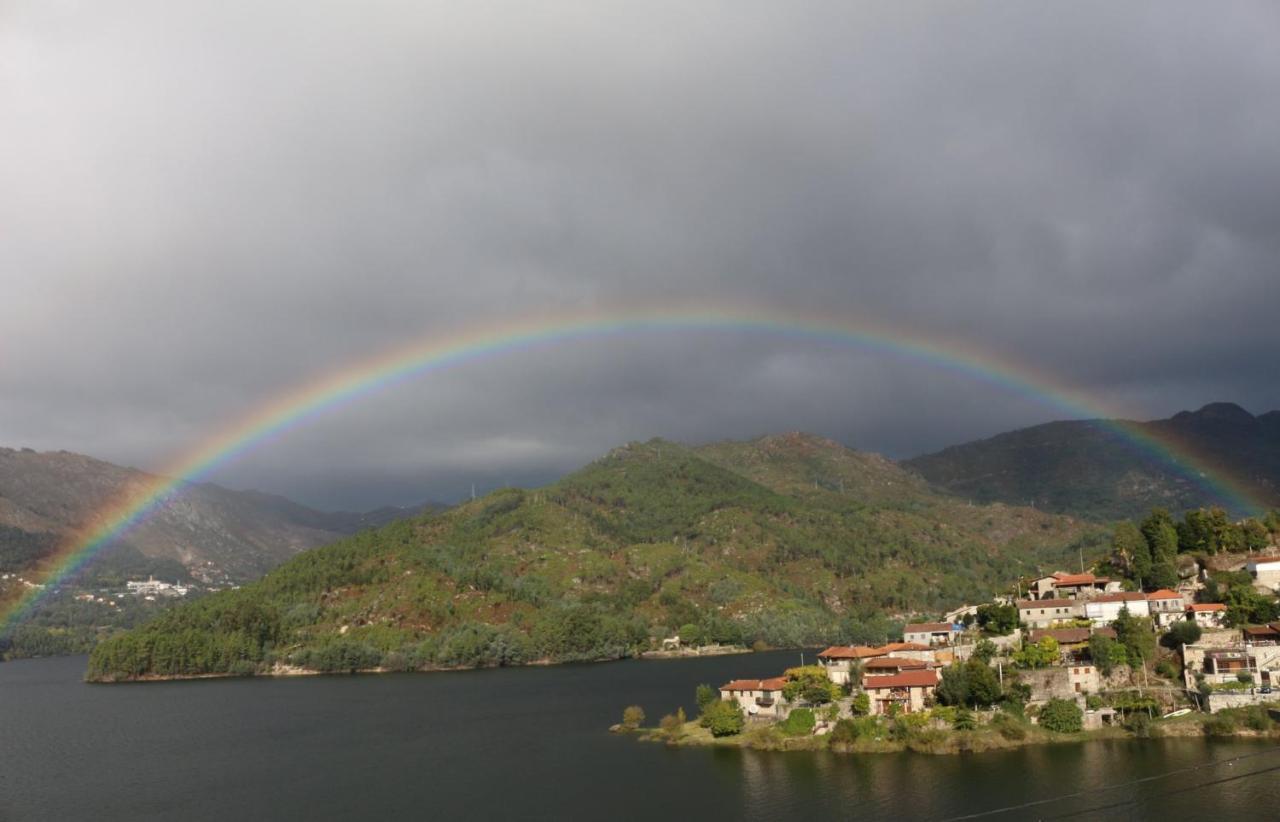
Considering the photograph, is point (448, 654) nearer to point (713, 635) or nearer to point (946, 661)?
point (713, 635)

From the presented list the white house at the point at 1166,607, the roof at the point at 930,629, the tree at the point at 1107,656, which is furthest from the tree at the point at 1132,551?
the tree at the point at 1107,656

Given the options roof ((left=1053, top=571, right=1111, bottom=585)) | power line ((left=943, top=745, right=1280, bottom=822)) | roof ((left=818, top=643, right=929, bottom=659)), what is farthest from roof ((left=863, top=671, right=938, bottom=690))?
roof ((left=1053, top=571, right=1111, bottom=585))

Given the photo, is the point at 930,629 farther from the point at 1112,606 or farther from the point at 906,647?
the point at 1112,606

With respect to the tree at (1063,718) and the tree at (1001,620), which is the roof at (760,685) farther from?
the tree at (1063,718)

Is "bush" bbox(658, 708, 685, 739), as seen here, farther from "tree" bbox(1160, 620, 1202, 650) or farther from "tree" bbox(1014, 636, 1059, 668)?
"tree" bbox(1160, 620, 1202, 650)

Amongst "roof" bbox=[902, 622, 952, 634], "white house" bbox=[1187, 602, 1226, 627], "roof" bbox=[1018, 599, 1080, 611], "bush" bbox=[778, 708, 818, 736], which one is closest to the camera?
"bush" bbox=[778, 708, 818, 736]
